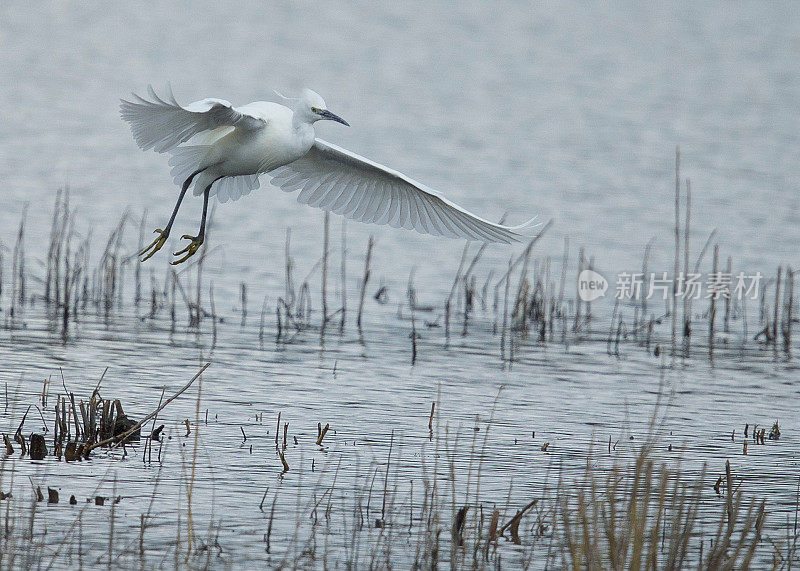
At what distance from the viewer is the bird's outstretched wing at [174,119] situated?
6910 mm

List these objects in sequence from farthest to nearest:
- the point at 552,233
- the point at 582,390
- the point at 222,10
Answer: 1. the point at 222,10
2. the point at 552,233
3. the point at 582,390

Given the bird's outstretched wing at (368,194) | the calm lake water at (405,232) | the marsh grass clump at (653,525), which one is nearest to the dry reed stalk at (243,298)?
the calm lake water at (405,232)

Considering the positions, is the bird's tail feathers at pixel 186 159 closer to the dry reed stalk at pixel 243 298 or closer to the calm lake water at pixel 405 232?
the calm lake water at pixel 405 232

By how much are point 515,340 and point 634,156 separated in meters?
→ 10.2

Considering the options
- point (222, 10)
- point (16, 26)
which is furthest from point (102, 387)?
point (222, 10)

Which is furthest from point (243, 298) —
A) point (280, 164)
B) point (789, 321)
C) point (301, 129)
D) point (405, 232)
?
point (789, 321)

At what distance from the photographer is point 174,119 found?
7258mm

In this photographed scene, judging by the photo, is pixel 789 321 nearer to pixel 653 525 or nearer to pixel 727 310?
pixel 727 310

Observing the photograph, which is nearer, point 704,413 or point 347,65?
point 704,413

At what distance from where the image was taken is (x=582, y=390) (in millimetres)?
10055

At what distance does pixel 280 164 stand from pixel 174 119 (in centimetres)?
108

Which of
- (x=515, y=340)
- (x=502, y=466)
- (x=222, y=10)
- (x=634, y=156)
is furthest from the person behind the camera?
(x=222, y=10)

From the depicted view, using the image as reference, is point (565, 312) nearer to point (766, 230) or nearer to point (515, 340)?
point (515, 340)

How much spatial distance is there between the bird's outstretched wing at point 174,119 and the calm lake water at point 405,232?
1.72 metres
